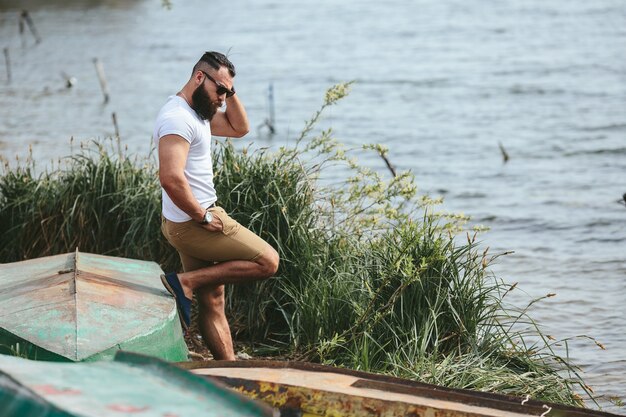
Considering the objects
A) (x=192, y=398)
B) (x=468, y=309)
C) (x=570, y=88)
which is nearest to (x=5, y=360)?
(x=192, y=398)

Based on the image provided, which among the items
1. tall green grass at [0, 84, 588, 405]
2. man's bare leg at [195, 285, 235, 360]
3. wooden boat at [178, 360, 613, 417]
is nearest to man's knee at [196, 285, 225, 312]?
man's bare leg at [195, 285, 235, 360]

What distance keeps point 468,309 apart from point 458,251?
0.44 m

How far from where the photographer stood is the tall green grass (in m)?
7.61

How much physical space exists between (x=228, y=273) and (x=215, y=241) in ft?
0.79

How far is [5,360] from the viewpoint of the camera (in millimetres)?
4160


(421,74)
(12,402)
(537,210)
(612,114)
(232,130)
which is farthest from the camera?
(421,74)

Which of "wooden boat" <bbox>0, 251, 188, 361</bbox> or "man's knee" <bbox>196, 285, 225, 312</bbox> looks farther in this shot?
"man's knee" <bbox>196, 285, 225, 312</bbox>

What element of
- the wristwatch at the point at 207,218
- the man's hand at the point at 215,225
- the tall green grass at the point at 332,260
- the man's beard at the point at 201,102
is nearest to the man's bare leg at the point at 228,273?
the man's hand at the point at 215,225

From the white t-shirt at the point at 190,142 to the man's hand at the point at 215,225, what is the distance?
0.41ft

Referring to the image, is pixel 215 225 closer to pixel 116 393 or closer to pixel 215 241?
pixel 215 241

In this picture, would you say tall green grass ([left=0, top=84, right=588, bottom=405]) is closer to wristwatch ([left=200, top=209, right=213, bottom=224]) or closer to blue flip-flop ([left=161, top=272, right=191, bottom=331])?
blue flip-flop ([left=161, top=272, right=191, bottom=331])

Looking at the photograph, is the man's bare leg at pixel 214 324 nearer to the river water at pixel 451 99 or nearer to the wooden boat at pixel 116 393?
the wooden boat at pixel 116 393

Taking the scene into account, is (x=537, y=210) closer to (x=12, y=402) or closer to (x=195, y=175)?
(x=195, y=175)

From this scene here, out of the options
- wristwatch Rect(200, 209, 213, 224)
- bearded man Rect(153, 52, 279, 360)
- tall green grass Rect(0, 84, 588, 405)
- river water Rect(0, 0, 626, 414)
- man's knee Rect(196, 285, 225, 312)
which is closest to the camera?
bearded man Rect(153, 52, 279, 360)
